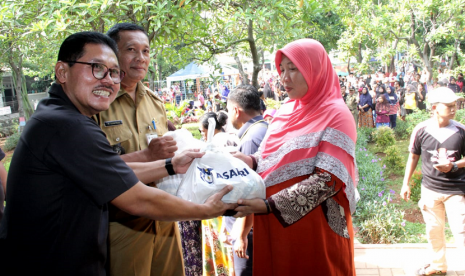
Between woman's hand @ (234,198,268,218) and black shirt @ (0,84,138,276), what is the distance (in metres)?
0.67

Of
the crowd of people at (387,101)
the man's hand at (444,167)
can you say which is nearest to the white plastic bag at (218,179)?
the man's hand at (444,167)

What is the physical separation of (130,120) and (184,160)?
624 millimetres

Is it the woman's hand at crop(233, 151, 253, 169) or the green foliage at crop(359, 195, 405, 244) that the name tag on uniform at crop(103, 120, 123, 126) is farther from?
the green foliage at crop(359, 195, 405, 244)

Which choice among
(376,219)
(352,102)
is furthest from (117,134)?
(352,102)

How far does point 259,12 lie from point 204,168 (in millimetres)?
2315

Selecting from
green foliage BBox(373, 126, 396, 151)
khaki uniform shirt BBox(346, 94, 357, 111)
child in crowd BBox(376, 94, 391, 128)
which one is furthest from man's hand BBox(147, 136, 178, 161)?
child in crowd BBox(376, 94, 391, 128)

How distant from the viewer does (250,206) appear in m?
2.08

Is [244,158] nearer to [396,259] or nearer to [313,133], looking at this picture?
[313,133]

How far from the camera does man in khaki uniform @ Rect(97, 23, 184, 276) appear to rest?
7.80ft

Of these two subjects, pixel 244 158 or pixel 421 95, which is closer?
pixel 244 158

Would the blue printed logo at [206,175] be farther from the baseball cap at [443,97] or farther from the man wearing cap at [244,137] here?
the baseball cap at [443,97]

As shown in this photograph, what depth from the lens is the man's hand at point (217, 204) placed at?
198cm

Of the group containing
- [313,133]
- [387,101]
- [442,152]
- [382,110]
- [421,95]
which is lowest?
[382,110]

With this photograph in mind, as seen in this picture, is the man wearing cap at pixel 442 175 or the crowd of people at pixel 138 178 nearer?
the crowd of people at pixel 138 178
